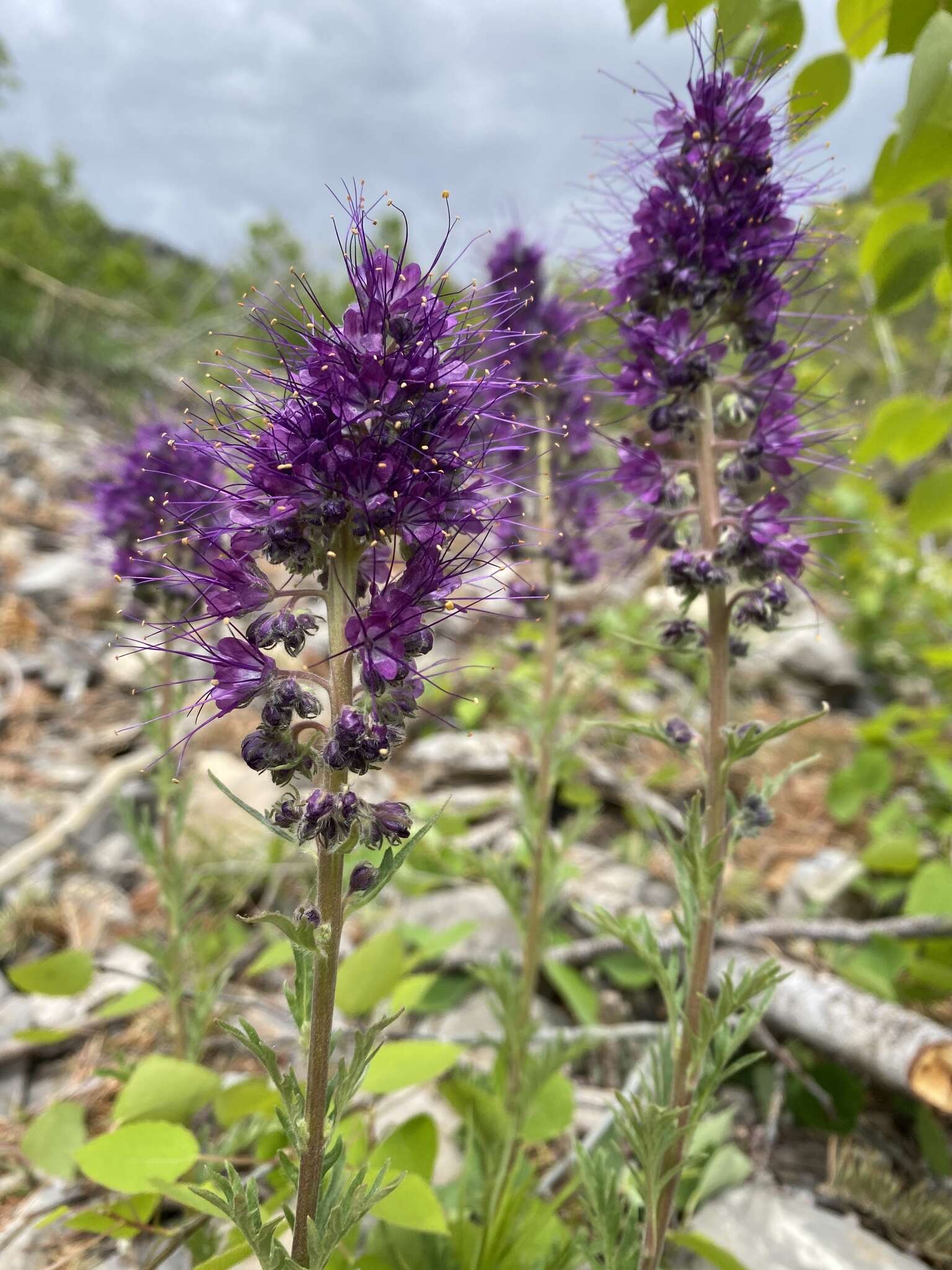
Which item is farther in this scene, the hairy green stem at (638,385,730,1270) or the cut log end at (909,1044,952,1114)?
the cut log end at (909,1044,952,1114)

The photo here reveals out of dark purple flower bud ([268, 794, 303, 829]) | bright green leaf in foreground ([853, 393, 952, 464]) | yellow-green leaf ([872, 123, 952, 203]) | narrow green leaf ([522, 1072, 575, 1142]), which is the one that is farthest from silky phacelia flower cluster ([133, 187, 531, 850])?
bright green leaf in foreground ([853, 393, 952, 464])

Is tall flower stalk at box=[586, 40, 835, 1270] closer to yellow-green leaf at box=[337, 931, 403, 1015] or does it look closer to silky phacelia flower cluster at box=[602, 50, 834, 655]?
silky phacelia flower cluster at box=[602, 50, 834, 655]

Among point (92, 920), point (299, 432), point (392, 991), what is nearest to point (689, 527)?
point (299, 432)

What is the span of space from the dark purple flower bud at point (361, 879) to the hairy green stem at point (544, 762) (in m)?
1.37

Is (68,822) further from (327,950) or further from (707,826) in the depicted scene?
(707,826)

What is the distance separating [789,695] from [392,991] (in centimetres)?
504

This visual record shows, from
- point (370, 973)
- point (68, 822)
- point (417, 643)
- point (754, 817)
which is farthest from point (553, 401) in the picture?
point (68, 822)

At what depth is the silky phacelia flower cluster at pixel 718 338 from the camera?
79.9 inches

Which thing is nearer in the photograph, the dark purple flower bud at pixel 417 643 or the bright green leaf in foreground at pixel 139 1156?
the dark purple flower bud at pixel 417 643

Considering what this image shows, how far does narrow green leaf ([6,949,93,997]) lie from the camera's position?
2525mm

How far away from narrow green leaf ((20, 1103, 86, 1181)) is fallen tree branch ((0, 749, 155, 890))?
1694 mm

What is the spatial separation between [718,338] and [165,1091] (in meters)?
2.77

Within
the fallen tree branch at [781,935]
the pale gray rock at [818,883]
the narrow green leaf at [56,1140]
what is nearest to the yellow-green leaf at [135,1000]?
the narrow green leaf at [56,1140]

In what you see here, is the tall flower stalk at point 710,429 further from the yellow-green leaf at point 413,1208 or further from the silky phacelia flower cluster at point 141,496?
the silky phacelia flower cluster at point 141,496
